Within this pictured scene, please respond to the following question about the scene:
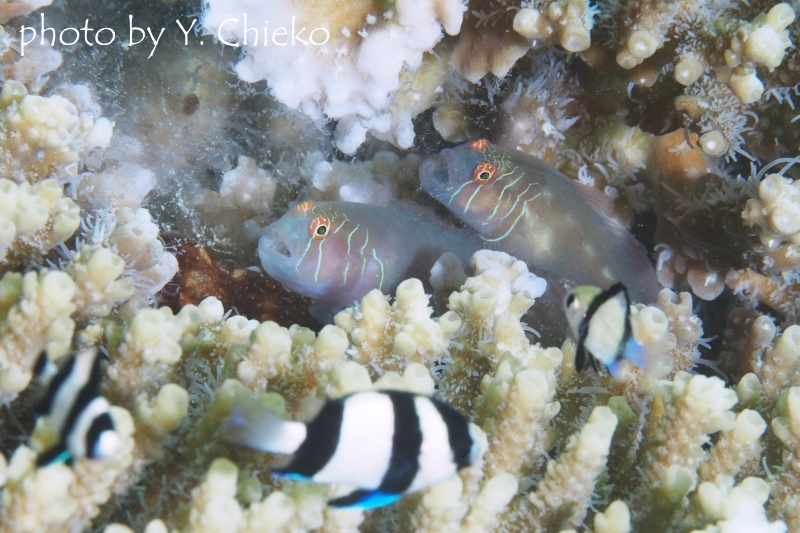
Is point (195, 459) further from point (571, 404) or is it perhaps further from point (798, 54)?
point (798, 54)

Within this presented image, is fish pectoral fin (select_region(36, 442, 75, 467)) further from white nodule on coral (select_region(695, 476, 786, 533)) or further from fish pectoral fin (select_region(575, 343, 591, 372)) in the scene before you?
white nodule on coral (select_region(695, 476, 786, 533))

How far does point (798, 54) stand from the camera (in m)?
2.87

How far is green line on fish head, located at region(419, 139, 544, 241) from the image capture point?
3643 millimetres

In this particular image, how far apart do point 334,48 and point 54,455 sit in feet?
7.65

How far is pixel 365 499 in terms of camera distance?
1.34 meters

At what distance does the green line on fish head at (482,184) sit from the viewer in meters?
3.64

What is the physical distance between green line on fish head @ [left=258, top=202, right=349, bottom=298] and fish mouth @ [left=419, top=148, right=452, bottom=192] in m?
0.64

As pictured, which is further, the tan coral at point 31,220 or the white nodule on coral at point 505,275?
the white nodule on coral at point 505,275

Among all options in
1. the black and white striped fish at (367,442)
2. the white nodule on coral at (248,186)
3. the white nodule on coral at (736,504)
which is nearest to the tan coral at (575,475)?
the white nodule on coral at (736,504)

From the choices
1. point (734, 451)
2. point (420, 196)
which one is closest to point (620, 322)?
point (734, 451)

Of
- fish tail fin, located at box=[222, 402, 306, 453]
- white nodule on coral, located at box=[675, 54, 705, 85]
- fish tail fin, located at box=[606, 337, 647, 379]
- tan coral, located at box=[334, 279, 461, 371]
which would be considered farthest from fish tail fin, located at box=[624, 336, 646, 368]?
white nodule on coral, located at box=[675, 54, 705, 85]

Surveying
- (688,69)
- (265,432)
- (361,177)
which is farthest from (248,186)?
(265,432)

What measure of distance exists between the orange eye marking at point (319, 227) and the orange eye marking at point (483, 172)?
1.00 meters

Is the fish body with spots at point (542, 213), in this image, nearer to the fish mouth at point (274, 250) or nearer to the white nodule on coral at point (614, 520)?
the fish mouth at point (274, 250)
